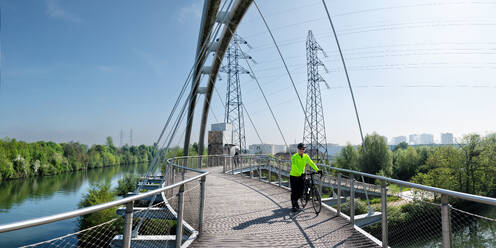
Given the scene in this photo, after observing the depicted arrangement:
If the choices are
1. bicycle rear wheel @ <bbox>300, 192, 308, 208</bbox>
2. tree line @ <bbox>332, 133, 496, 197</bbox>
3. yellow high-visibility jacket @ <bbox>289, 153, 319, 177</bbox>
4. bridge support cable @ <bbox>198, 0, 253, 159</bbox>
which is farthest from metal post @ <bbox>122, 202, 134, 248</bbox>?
tree line @ <bbox>332, 133, 496, 197</bbox>

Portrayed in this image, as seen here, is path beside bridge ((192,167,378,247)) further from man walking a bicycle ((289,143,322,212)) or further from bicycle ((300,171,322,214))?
man walking a bicycle ((289,143,322,212))

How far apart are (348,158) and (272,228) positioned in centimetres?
4650

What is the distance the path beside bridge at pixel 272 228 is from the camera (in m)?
4.15

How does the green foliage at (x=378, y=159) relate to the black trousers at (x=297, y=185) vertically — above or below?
below

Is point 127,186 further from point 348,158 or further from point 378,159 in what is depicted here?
point 348,158

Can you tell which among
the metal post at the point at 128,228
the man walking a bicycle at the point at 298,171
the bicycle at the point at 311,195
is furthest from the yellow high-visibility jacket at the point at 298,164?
the metal post at the point at 128,228

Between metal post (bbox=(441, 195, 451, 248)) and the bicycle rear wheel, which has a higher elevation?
metal post (bbox=(441, 195, 451, 248))

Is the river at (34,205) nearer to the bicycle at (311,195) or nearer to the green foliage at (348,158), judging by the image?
the bicycle at (311,195)

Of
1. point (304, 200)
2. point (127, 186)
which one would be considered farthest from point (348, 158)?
point (304, 200)

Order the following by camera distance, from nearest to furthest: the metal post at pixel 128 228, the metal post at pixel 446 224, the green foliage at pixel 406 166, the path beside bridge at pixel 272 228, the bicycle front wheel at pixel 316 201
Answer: the metal post at pixel 128 228
the metal post at pixel 446 224
the path beside bridge at pixel 272 228
the bicycle front wheel at pixel 316 201
the green foliage at pixel 406 166

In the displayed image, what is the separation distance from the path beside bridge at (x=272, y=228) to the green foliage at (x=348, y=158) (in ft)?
137

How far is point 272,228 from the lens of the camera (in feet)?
16.1

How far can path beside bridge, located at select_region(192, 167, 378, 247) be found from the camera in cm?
415

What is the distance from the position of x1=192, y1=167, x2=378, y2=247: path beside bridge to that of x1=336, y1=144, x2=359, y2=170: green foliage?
41695mm
